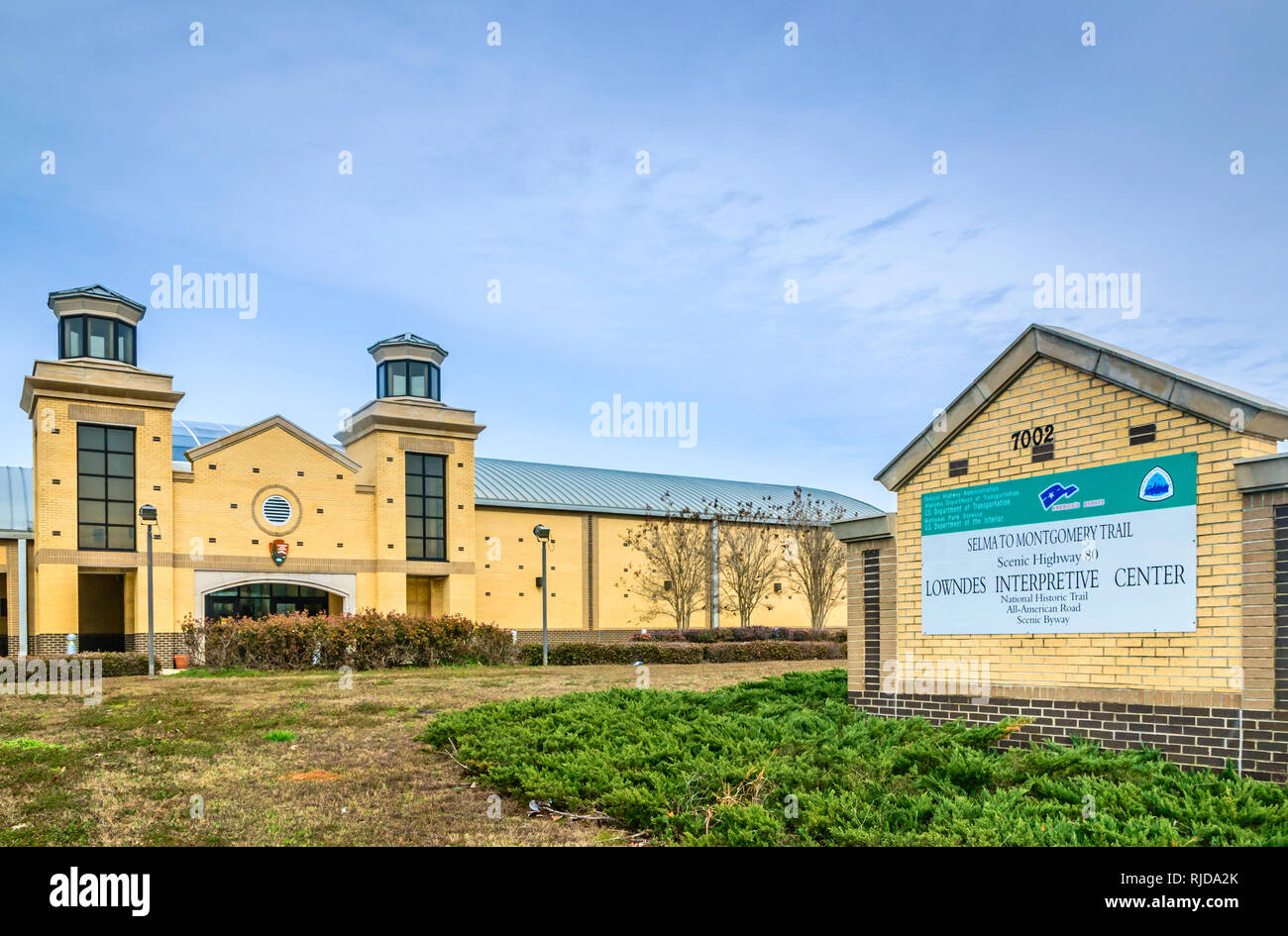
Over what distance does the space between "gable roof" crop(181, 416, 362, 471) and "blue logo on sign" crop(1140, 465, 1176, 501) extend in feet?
89.1

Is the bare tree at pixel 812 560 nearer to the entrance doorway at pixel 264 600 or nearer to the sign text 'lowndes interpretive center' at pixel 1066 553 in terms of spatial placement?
the entrance doorway at pixel 264 600

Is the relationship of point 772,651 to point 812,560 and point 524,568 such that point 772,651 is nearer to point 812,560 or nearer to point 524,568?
point 524,568

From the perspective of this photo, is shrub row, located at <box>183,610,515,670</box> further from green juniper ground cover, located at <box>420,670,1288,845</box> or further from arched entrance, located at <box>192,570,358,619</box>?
green juniper ground cover, located at <box>420,670,1288,845</box>

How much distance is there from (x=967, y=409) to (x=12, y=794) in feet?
31.6

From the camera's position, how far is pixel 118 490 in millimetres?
28328

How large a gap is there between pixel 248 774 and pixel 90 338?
23.3 metres

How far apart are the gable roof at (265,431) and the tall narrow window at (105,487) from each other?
176cm

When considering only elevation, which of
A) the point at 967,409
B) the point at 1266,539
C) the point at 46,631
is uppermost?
the point at 967,409

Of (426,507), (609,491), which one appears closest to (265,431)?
(426,507)

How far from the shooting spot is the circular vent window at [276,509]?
102 feet

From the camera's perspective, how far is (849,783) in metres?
7.73

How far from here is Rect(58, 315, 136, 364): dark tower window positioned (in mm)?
28406

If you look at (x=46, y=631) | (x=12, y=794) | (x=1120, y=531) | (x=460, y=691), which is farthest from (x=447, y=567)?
(x=1120, y=531)
